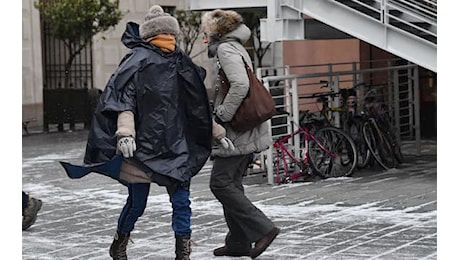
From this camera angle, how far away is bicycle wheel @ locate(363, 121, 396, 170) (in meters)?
13.7

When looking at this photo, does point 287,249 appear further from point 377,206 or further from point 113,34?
point 113,34

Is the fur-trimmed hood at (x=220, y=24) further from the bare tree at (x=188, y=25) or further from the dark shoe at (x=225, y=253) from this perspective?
the bare tree at (x=188, y=25)

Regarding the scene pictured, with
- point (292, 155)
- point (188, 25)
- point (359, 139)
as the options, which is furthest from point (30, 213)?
point (188, 25)

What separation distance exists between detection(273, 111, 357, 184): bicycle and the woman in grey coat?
4.70m

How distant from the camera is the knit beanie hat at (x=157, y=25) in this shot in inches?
282

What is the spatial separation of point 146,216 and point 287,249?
2.36 meters

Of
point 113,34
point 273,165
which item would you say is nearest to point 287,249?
point 273,165

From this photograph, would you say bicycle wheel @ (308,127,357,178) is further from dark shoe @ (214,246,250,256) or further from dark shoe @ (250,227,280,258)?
dark shoe @ (250,227,280,258)

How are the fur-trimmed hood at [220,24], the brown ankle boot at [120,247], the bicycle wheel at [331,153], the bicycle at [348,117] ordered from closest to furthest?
the brown ankle boot at [120,247]
the fur-trimmed hood at [220,24]
the bicycle wheel at [331,153]
the bicycle at [348,117]

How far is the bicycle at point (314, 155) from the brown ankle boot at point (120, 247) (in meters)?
5.37

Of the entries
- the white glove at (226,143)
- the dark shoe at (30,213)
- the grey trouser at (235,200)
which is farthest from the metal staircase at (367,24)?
the white glove at (226,143)

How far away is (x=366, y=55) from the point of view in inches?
802

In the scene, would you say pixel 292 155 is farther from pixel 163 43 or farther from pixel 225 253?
pixel 163 43

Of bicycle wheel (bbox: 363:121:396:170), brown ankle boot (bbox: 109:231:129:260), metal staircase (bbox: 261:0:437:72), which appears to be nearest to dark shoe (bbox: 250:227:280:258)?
brown ankle boot (bbox: 109:231:129:260)
